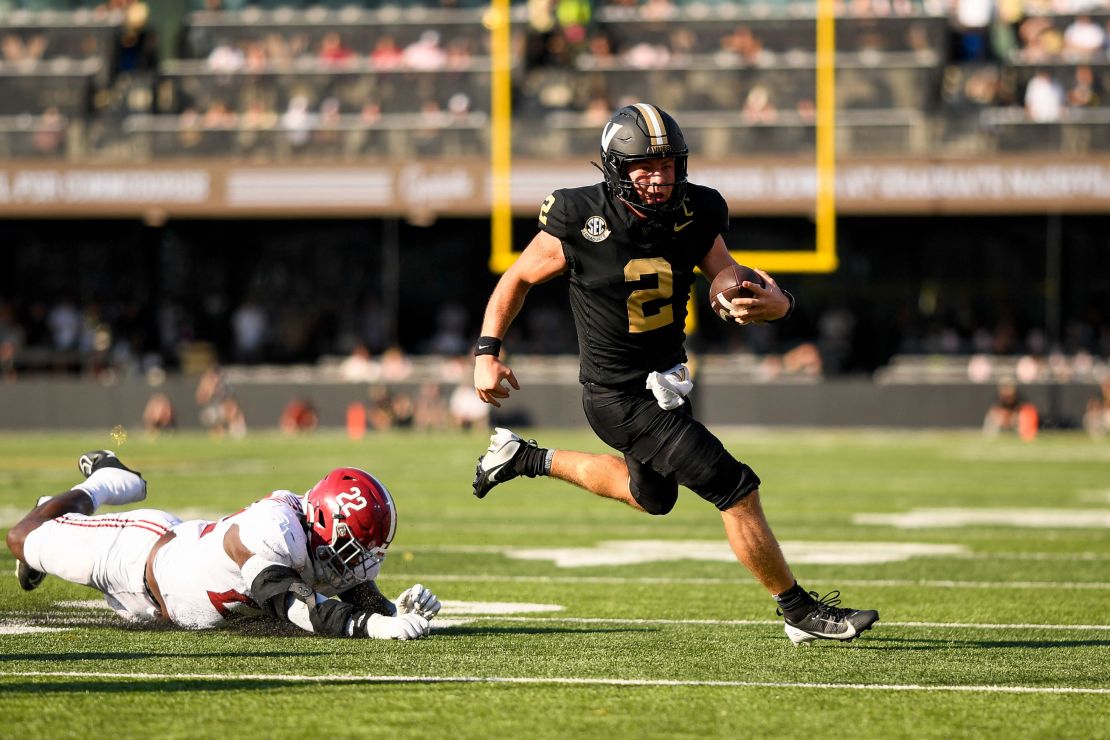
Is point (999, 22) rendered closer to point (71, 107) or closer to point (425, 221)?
point (425, 221)

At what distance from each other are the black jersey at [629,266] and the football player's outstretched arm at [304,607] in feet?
3.61

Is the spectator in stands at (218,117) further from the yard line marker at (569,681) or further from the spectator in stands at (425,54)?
the yard line marker at (569,681)

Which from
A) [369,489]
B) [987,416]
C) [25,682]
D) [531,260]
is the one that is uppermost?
[531,260]

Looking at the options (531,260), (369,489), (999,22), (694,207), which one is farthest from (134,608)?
(999,22)

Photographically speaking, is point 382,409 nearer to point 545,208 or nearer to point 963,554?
point 963,554

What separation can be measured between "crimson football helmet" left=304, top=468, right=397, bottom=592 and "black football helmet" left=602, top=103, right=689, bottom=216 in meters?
1.28

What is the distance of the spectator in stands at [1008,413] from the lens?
2222cm

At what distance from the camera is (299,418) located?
23.6 m

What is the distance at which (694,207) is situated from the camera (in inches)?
231

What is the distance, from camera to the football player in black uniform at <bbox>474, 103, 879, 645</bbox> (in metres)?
5.67

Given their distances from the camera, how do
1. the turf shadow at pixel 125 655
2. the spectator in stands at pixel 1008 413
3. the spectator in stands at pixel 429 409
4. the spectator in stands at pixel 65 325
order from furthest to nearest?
the spectator in stands at pixel 65 325 < the spectator in stands at pixel 429 409 < the spectator in stands at pixel 1008 413 < the turf shadow at pixel 125 655

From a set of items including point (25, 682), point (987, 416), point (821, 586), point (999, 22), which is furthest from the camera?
point (999, 22)

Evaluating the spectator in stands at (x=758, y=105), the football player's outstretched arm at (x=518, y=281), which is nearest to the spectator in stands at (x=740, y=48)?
the spectator in stands at (x=758, y=105)

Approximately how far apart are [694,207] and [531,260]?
0.59 meters
